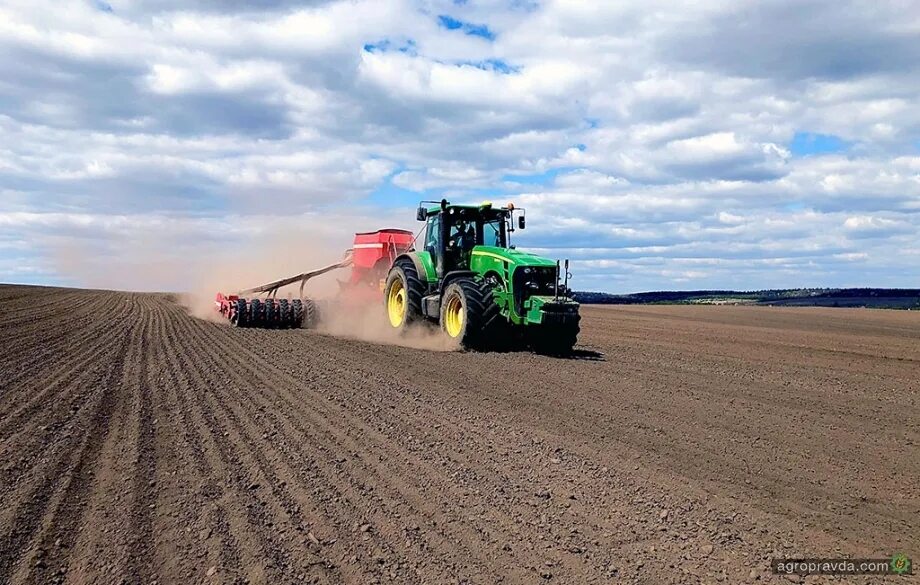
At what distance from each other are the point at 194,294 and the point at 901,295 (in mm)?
38440

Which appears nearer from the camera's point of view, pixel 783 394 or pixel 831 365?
pixel 783 394

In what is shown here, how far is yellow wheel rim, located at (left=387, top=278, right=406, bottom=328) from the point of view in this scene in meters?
16.9

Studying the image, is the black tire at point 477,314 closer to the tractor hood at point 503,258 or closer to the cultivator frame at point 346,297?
the tractor hood at point 503,258

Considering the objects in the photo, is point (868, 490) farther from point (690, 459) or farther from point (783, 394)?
point (783, 394)

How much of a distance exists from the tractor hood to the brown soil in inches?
83.9

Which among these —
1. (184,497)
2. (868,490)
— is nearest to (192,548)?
(184,497)

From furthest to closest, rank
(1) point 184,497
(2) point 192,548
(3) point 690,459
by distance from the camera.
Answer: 1. (3) point 690,459
2. (1) point 184,497
3. (2) point 192,548

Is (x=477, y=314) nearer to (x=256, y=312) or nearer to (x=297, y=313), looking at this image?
(x=297, y=313)

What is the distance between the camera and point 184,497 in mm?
5438

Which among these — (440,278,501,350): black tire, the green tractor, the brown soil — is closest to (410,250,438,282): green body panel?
the green tractor

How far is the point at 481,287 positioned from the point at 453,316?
3.35 ft

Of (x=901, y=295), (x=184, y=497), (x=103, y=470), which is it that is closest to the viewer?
(x=184, y=497)

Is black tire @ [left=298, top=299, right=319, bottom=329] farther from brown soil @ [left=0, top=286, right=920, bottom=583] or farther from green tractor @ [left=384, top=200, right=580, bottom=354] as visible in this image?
brown soil @ [left=0, top=286, right=920, bottom=583]

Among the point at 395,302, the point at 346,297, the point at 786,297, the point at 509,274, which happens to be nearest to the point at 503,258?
the point at 509,274
